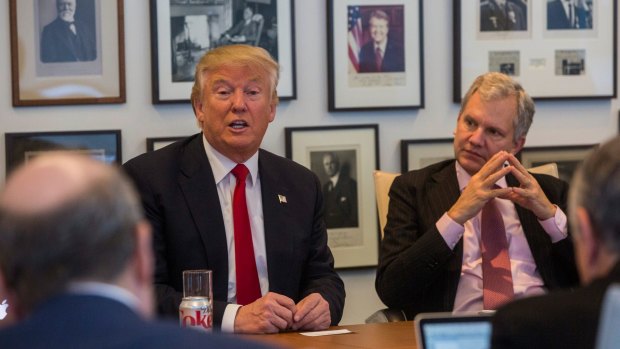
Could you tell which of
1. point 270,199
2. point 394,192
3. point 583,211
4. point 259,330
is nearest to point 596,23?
point 394,192

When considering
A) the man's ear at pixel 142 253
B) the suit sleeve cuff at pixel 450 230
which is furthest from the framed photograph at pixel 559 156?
the man's ear at pixel 142 253

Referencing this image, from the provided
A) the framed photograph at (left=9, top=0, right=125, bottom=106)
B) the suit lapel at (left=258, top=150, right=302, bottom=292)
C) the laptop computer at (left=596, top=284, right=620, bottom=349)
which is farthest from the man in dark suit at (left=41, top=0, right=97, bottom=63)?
the laptop computer at (left=596, top=284, right=620, bottom=349)

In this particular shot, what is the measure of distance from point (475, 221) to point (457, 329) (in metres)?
1.96

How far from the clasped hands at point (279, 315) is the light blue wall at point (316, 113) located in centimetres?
154

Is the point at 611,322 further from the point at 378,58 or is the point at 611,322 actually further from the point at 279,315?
the point at 378,58

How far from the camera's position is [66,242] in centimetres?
145

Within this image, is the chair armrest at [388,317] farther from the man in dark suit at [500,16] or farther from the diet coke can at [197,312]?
the man in dark suit at [500,16]

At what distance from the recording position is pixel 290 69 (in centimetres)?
494

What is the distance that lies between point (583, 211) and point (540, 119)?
12.1 ft

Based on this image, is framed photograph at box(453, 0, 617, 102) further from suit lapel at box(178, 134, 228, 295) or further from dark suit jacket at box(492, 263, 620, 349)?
dark suit jacket at box(492, 263, 620, 349)

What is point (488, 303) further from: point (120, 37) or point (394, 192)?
point (120, 37)

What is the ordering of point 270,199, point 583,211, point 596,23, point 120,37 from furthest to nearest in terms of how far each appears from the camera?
point 596,23 < point 120,37 < point 270,199 < point 583,211

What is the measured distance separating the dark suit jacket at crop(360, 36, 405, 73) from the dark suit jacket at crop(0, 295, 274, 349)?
368cm

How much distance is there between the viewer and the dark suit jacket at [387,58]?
16.5ft
